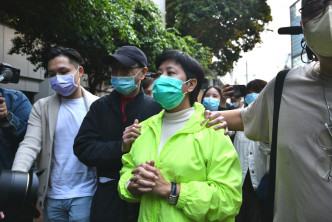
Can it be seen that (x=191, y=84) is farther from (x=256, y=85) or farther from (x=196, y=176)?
(x=256, y=85)

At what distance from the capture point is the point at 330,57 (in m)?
1.56

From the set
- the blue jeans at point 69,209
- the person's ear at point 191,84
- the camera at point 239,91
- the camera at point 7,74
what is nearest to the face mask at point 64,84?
the camera at point 7,74

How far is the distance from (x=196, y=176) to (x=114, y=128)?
0.89m

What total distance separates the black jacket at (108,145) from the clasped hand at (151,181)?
526 mm

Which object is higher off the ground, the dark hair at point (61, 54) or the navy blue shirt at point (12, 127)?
the dark hair at point (61, 54)

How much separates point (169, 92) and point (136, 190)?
0.63 metres

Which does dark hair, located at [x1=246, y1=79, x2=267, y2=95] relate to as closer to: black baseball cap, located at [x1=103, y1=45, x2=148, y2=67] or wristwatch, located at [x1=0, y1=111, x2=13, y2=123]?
black baseball cap, located at [x1=103, y1=45, x2=148, y2=67]

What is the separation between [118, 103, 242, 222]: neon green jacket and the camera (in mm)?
1806

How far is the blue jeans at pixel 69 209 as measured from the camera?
2676 mm

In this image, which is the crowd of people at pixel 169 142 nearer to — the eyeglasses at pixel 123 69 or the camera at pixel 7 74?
the eyeglasses at pixel 123 69

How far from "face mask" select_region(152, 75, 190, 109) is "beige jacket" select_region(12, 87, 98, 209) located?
1019mm

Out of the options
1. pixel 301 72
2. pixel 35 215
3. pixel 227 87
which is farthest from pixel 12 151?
pixel 227 87

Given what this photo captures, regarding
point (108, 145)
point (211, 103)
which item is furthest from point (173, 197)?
point (211, 103)

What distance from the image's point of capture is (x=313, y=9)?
62.1 inches
